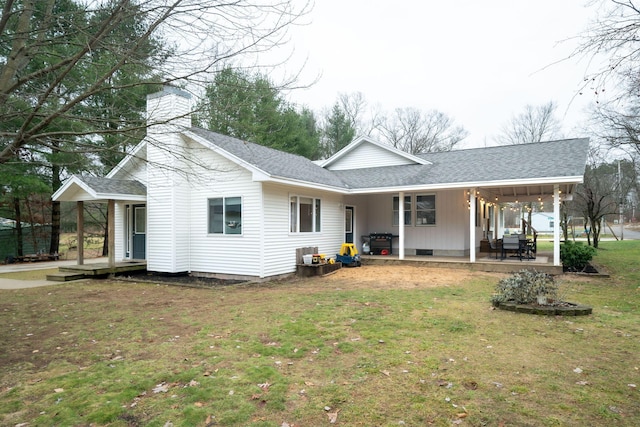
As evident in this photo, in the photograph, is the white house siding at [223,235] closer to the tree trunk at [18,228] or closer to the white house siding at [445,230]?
the white house siding at [445,230]

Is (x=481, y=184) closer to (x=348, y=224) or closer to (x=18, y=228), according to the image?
(x=348, y=224)

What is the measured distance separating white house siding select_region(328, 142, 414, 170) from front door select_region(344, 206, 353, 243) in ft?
8.60

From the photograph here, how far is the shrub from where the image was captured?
6352 millimetres

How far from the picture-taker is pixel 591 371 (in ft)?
12.5

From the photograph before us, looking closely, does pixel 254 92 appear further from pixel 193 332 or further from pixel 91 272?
pixel 91 272

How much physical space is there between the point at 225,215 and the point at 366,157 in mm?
8066

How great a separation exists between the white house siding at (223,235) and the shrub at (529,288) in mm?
6296

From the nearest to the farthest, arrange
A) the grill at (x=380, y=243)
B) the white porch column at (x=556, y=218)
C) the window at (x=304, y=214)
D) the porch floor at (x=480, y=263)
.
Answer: the white porch column at (x=556, y=218) < the porch floor at (x=480, y=263) < the window at (x=304, y=214) < the grill at (x=380, y=243)

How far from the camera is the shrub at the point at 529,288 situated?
20.8 feet

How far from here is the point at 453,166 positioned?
14234 mm

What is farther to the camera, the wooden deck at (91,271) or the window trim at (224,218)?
the wooden deck at (91,271)

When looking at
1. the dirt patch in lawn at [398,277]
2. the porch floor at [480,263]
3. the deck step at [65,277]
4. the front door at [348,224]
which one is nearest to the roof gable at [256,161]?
the front door at [348,224]

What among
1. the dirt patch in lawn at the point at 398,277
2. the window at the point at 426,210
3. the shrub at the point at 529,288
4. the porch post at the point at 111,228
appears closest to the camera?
the shrub at the point at 529,288

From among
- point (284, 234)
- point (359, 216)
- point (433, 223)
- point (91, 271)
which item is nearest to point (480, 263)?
point (433, 223)
